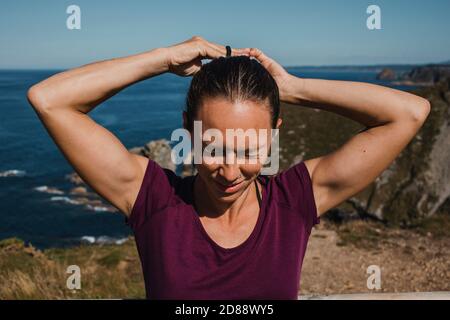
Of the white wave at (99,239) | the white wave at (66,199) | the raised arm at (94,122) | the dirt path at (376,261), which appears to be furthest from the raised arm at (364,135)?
the white wave at (66,199)

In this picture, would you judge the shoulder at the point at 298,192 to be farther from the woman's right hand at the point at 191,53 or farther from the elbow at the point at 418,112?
the woman's right hand at the point at 191,53

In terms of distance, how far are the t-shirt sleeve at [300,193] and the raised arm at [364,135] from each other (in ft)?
0.16

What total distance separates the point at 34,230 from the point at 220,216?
91.3ft

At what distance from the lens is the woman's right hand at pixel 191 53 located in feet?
8.16

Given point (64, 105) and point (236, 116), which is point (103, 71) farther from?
point (236, 116)

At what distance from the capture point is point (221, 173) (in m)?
2.22

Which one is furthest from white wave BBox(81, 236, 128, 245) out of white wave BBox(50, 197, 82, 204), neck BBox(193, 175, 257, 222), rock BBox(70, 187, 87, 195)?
neck BBox(193, 175, 257, 222)

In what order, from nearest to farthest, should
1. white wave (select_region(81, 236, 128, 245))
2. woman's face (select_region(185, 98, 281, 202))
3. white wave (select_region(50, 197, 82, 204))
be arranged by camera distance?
woman's face (select_region(185, 98, 281, 202)) → white wave (select_region(81, 236, 128, 245)) → white wave (select_region(50, 197, 82, 204))

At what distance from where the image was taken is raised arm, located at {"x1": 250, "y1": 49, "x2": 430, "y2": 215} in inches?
96.3

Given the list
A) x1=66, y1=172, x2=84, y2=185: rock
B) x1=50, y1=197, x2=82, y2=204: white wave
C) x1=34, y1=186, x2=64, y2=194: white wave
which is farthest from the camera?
x1=66, y1=172, x2=84, y2=185: rock

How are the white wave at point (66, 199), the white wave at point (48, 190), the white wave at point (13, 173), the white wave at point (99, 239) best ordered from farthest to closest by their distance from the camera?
1. the white wave at point (13, 173)
2. the white wave at point (48, 190)
3. the white wave at point (66, 199)
4. the white wave at point (99, 239)

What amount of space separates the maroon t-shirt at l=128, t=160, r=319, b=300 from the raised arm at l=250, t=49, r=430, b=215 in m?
0.14

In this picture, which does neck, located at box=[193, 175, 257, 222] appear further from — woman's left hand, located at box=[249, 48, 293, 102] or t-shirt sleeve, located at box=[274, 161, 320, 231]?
woman's left hand, located at box=[249, 48, 293, 102]

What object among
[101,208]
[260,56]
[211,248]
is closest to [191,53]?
[260,56]
